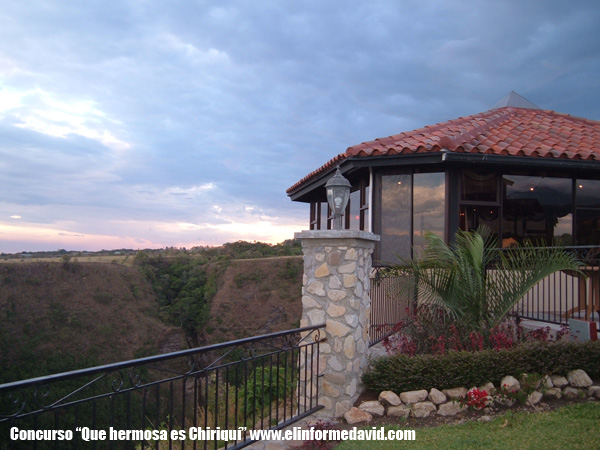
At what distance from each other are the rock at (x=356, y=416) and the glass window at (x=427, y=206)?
4.16 meters

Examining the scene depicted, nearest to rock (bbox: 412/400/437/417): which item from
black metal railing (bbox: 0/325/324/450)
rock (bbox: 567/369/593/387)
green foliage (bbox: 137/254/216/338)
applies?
black metal railing (bbox: 0/325/324/450)

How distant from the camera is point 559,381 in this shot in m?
4.89

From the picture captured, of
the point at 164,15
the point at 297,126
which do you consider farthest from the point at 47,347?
the point at 164,15

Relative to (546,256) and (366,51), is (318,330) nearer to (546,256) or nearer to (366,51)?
(546,256)

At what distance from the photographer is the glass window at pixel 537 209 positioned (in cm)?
830

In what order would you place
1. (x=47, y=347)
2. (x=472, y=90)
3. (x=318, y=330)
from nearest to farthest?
1. (x=318, y=330)
2. (x=472, y=90)
3. (x=47, y=347)

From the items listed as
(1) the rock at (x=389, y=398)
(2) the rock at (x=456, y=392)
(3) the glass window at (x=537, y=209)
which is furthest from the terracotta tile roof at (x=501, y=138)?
(1) the rock at (x=389, y=398)

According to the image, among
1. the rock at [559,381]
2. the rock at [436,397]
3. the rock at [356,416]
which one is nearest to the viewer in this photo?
the rock at [356,416]

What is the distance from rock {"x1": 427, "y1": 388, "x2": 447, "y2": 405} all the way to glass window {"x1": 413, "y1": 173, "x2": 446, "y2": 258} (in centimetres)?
372

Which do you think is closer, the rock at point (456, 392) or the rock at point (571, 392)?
the rock at point (456, 392)

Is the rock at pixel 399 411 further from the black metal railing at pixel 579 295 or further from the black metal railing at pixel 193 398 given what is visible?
the black metal railing at pixel 579 295

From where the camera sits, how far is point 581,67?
1029cm

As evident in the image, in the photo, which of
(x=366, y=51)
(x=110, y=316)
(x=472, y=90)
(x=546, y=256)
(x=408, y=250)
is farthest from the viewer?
(x=110, y=316)

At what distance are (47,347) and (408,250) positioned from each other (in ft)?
86.4
